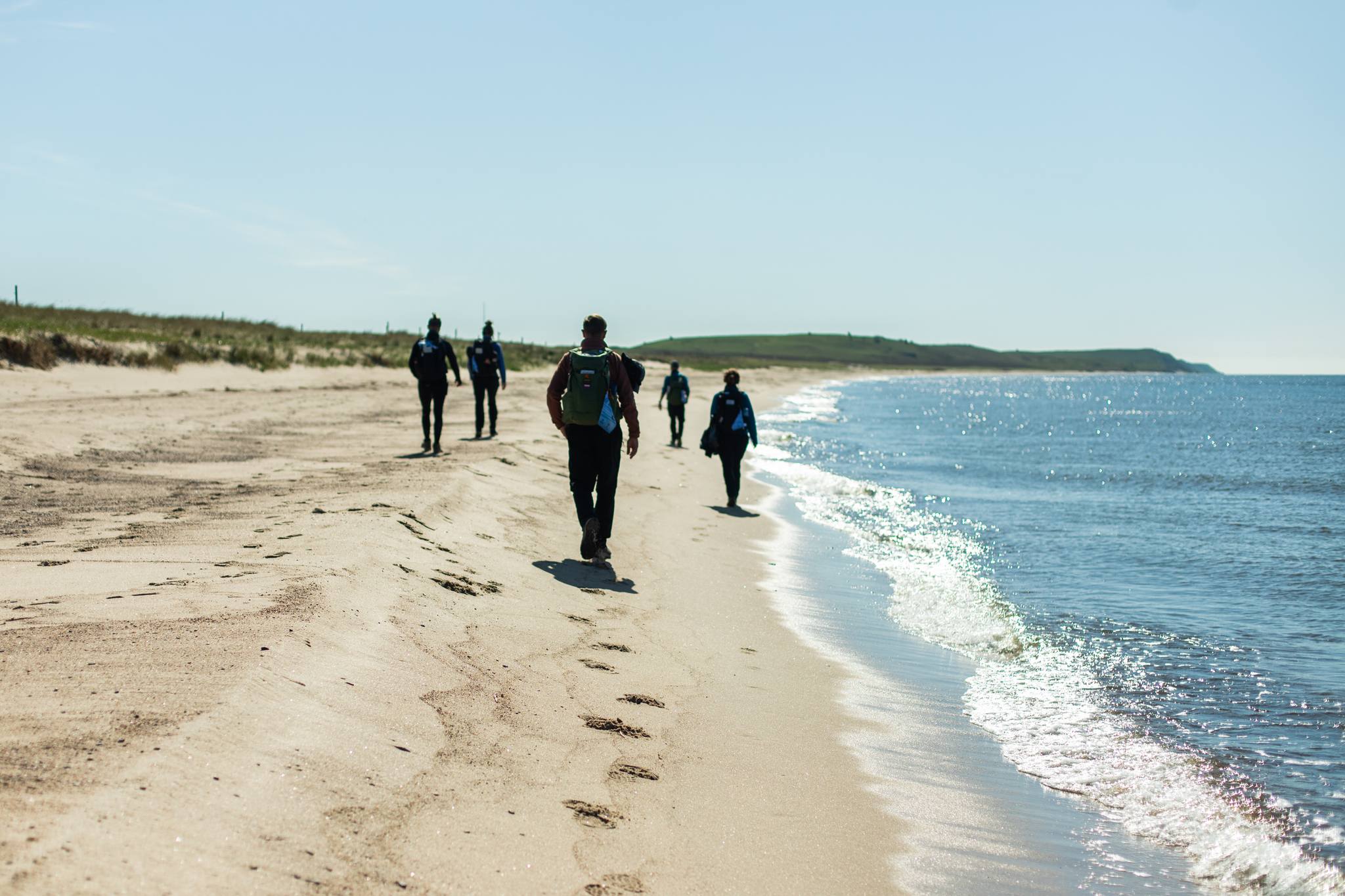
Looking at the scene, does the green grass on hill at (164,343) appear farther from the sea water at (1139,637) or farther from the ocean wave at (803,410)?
the sea water at (1139,637)

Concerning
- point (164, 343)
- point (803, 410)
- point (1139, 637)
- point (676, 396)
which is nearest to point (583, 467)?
point (1139, 637)

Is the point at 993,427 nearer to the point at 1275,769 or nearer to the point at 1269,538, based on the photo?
the point at 1269,538

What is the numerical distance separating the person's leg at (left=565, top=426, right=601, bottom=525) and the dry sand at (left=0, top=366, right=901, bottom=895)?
1.69 ft

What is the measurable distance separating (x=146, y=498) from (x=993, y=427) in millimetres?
42778

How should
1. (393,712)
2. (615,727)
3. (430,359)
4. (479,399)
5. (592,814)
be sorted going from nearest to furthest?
(592,814)
(393,712)
(615,727)
(430,359)
(479,399)

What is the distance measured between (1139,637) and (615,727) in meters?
5.15

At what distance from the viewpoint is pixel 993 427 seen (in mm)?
47062

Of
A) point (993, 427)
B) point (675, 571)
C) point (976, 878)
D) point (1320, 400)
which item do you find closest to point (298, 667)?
point (976, 878)

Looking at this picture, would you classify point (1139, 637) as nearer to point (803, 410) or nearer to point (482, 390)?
point (482, 390)

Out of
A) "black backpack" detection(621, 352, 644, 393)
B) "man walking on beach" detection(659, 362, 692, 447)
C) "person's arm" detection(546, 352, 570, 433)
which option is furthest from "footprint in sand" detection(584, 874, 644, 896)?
"man walking on beach" detection(659, 362, 692, 447)

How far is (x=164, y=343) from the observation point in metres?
30.2

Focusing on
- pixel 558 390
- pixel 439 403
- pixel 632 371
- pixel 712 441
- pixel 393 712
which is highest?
pixel 632 371

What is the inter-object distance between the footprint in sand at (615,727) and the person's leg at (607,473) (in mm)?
3768

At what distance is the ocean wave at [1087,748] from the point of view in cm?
409
